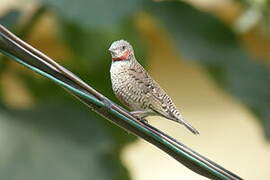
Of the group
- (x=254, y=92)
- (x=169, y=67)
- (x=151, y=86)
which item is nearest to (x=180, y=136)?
(x=169, y=67)

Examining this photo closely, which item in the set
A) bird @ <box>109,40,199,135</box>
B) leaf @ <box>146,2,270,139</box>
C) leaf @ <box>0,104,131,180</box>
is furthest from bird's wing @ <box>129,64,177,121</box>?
leaf @ <box>146,2,270,139</box>

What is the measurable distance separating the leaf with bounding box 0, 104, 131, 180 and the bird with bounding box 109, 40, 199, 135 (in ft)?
5.59

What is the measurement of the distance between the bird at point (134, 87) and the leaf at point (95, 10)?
1.79 m

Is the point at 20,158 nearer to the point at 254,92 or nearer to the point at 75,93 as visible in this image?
the point at 254,92

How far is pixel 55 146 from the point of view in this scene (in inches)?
169

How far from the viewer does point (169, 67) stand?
704 cm

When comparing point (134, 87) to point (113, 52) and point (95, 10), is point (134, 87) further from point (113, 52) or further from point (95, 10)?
point (95, 10)

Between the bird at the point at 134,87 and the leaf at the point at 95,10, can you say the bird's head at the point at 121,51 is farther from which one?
the leaf at the point at 95,10

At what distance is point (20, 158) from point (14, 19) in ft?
2.55

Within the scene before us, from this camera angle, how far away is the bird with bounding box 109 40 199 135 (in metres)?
2.43

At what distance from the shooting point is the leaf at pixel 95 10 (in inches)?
166

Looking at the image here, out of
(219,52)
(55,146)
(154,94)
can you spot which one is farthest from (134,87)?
(219,52)

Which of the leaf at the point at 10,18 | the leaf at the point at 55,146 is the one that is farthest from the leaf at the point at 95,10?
the leaf at the point at 55,146

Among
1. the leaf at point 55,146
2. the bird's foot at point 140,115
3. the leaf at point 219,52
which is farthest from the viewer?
the leaf at point 219,52
